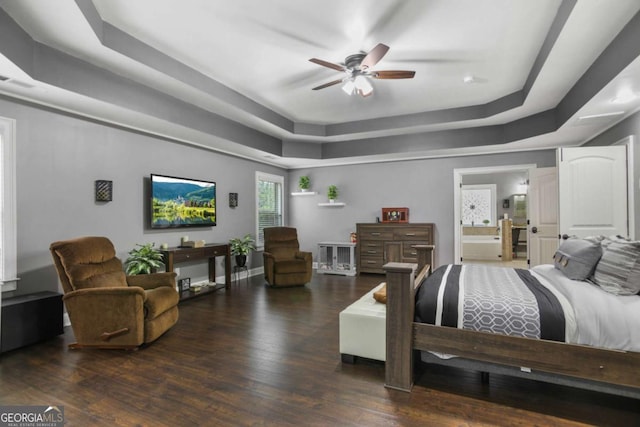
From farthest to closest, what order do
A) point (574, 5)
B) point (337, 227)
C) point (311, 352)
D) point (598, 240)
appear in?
point (337, 227)
point (311, 352)
point (598, 240)
point (574, 5)

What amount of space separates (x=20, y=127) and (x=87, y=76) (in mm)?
897

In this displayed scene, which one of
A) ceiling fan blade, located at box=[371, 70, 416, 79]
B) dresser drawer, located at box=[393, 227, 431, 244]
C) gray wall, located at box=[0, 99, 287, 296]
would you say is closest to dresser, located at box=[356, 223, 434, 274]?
dresser drawer, located at box=[393, 227, 431, 244]

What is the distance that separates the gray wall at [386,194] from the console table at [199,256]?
262cm

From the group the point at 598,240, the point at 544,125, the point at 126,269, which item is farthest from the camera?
the point at 544,125

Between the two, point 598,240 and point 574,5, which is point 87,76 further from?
point 598,240

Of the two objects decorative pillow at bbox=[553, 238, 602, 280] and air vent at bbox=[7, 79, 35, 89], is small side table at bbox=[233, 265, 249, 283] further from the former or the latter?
decorative pillow at bbox=[553, 238, 602, 280]

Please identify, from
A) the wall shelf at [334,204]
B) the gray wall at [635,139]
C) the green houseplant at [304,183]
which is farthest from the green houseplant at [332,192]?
the gray wall at [635,139]

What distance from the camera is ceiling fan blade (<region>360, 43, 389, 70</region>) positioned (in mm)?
2787

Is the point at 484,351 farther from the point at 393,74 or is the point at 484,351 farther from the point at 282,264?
the point at 282,264

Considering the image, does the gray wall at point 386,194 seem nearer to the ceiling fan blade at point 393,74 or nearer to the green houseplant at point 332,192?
the green houseplant at point 332,192

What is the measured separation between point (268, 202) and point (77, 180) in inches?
154

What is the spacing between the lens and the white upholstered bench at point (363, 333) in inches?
102

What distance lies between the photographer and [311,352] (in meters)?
2.92

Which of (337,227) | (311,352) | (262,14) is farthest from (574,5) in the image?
(337,227)
